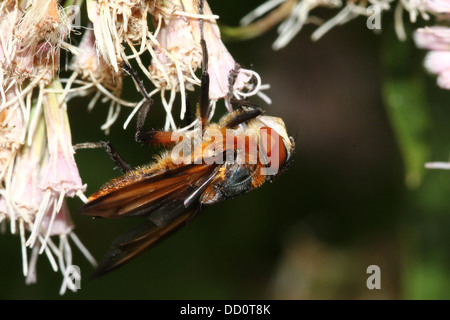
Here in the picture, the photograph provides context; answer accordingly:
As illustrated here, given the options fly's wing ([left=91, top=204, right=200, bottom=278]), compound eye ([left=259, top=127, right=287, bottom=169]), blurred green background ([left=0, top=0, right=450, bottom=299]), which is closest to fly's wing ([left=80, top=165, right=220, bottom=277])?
fly's wing ([left=91, top=204, right=200, bottom=278])

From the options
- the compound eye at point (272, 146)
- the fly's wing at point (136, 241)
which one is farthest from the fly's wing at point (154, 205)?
the compound eye at point (272, 146)

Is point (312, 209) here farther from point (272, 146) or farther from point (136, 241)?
point (136, 241)

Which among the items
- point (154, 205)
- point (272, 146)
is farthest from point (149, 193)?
point (272, 146)

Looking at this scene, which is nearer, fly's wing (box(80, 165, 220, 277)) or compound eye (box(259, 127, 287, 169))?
fly's wing (box(80, 165, 220, 277))

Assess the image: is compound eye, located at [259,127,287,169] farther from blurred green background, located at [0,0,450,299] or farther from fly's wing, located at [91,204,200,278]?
blurred green background, located at [0,0,450,299]

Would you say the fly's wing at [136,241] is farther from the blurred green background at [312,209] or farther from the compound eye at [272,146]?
the blurred green background at [312,209]

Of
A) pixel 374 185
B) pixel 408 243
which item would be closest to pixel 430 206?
pixel 408 243
